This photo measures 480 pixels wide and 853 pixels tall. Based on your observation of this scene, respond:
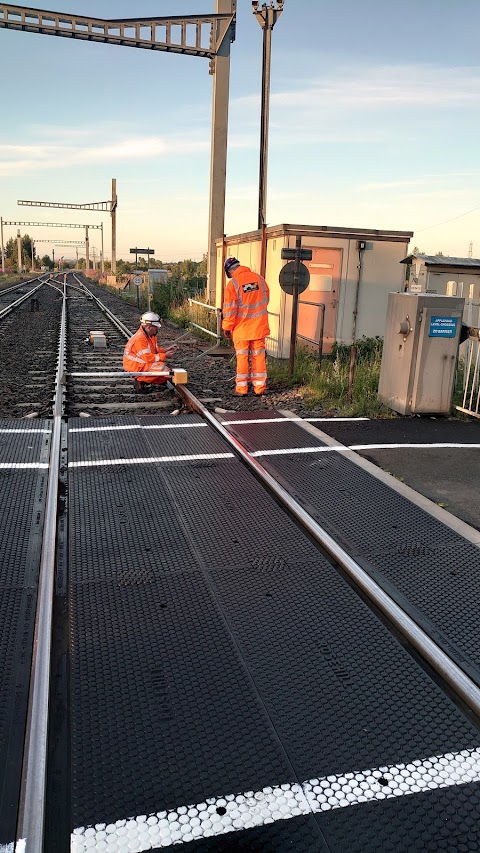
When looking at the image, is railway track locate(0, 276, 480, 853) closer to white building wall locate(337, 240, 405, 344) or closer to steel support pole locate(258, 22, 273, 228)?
steel support pole locate(258, 22, 273, 228)

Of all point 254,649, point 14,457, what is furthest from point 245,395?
point 254,649

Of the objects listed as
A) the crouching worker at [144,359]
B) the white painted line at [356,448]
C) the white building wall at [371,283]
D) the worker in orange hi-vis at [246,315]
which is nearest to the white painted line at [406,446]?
the white painted line at [356,448]

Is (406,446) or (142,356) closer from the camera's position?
(406,446)

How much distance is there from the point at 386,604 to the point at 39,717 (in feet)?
6.53

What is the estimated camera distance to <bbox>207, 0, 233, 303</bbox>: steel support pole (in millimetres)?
20438

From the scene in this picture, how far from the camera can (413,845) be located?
7.73ft

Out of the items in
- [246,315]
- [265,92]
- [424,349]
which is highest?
[265,92]

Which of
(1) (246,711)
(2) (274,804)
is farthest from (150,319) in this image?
(2) (274,804)

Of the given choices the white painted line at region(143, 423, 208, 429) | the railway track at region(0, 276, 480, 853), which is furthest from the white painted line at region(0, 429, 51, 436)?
the railway track at region(0, 276, 480, 853)

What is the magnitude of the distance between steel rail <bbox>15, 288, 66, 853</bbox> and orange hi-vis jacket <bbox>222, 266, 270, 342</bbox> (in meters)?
5.43

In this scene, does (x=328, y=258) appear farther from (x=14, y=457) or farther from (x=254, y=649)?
(x=254, y=649)

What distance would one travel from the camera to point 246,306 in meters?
9.95

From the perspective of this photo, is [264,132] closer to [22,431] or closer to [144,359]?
[144,359]

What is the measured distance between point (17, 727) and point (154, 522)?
2.35 metres
